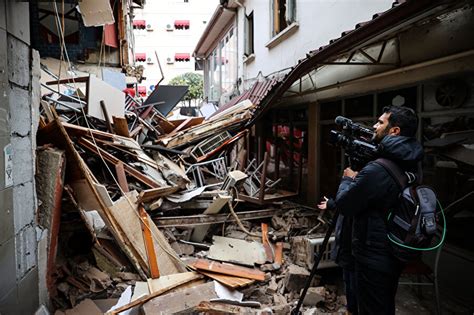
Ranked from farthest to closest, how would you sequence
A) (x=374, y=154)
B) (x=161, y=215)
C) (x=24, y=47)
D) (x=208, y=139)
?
(x=208, y=139) → (x=161, y=215) → (x=24, y=47) → (x=374, y=154)

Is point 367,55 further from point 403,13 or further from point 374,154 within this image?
point 374,154

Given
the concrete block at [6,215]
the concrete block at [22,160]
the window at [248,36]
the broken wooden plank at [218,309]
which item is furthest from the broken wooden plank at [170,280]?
the window at [248,36]

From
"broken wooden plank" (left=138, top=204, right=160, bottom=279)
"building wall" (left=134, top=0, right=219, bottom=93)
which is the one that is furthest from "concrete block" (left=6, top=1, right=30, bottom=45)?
"building wall" (left=134, top=0, right=219, bottom=93)

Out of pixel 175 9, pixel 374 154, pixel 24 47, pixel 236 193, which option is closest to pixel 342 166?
pixel 236 193

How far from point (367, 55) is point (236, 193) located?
333 cm

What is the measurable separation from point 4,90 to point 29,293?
76.8 inches

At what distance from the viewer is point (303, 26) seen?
7.02 m

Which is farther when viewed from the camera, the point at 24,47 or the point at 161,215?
the point at 161,215

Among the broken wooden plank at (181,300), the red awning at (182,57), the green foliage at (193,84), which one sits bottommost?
the broken wooden plank at (181,300)

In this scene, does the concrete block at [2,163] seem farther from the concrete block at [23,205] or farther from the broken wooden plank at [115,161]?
the broken wooden plank at [115,161]

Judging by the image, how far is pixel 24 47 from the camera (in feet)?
10.3

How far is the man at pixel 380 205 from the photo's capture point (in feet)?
8.18

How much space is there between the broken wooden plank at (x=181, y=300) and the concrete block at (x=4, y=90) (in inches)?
90.0

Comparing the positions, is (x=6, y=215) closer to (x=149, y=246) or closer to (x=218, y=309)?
(x=149, y=246)
